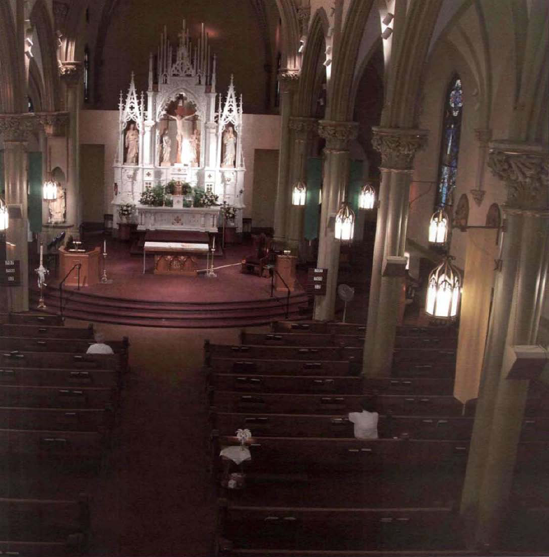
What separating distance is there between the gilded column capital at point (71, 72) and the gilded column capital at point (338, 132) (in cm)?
1181

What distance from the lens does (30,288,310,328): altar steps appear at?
2194 cm

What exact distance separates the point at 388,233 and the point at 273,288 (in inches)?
337

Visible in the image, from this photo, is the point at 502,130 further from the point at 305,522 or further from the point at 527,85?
the point at 305,522

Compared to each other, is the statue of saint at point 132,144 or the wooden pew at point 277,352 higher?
the statue of saint at point 132,144

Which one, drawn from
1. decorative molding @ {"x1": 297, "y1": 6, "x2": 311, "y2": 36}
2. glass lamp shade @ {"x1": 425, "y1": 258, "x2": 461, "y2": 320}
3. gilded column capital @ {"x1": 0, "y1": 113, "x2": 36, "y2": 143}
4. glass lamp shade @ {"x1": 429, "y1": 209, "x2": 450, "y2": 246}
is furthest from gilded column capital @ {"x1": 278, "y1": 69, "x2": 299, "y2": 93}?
glass lamp shade @ {"x1": 425, "y1": 258, "x2": 461, "y2": 320}

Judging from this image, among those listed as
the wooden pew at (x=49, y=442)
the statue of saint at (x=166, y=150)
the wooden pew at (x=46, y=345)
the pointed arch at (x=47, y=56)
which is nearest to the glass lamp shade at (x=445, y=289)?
the wooden pew at (x=49, y=442)

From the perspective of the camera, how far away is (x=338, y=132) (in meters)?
20.5

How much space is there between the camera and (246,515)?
989 cm

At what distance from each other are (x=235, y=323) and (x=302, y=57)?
1008 cm

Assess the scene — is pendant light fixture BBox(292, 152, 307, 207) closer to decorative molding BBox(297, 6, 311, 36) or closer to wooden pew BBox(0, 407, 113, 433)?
decorative molding BBox(297, 6, 311, 36)

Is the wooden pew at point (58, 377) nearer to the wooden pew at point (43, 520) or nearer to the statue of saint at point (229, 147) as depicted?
the wooden pew at point (43, 520)

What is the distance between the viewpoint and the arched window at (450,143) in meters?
24.6

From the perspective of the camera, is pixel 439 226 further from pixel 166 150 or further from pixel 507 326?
pixel 166 150

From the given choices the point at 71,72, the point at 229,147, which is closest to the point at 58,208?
the point at 71,72
